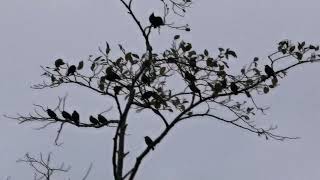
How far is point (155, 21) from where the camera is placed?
163 inches

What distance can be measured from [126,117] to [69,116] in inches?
17.7

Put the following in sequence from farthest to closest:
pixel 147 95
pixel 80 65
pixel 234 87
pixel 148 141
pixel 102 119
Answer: pixel 80 65 → pixel 234 87 → pixel 147 95 → pixel 102 119 → pixel 148 141

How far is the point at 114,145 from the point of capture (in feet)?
11.7

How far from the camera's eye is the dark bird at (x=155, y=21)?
4121mm

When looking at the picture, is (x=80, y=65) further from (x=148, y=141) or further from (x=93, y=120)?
(x=148, y=141)

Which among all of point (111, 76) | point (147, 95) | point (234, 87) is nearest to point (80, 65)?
point (111, 76)

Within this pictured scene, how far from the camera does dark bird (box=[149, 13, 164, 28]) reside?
412 cm

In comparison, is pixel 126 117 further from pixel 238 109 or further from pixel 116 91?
pixel 238 109

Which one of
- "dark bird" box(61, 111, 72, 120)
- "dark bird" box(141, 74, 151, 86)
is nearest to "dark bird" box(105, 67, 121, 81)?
"dark bird" box(141, 74, 151, 86)

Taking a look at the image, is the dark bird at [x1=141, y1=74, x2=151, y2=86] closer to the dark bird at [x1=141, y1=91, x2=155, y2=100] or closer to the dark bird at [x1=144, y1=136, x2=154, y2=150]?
the dark bird at [x1=141, y1=91, x2=155, y2=100]

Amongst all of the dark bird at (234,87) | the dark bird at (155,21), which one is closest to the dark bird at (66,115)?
the dark bird at (155,21)

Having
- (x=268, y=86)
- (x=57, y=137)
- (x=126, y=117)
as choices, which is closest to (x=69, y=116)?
(x=57, y=137)

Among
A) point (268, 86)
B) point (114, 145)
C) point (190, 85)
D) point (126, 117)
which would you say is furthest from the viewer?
point (268, 86)

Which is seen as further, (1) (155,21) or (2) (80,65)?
(2) (80,65)
